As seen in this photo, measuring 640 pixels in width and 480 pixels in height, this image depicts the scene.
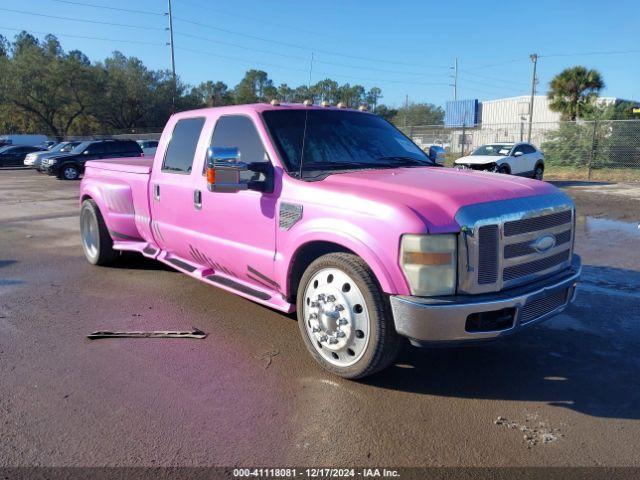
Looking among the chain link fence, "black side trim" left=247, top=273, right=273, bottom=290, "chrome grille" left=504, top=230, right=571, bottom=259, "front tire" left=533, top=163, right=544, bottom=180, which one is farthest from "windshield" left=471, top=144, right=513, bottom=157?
"chrome grille" left=504, top=230, right=571, bottom=259

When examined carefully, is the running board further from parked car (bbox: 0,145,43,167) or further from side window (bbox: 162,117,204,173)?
parked car (bbox: 0,145,43,167)

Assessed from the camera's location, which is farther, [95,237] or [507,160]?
[507,160]

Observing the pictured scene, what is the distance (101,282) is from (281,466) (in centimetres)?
429

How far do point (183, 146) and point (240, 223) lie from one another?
4.79 feet

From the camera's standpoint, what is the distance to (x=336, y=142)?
4.66 m

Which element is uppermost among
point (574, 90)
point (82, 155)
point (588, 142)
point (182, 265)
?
point (574, 90)

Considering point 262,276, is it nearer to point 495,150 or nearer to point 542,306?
point 542,306

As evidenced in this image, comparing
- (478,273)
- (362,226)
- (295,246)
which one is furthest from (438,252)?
(295,246)

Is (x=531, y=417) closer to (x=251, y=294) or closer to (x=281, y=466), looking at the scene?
(x=281, y=466)

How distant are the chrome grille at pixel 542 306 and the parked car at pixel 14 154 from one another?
35454 millimetres

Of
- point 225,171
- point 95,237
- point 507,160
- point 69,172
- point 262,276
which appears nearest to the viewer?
point 225,171

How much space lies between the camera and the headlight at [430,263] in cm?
317

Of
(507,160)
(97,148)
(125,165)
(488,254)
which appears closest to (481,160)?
(507,160)

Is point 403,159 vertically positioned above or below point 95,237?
above
